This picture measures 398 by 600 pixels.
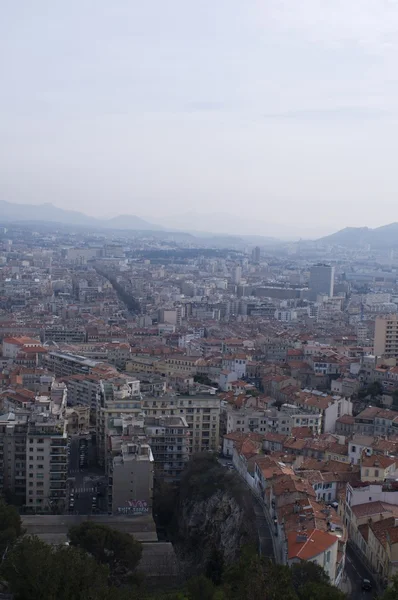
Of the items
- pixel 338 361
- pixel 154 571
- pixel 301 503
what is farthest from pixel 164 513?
pixel 338 361

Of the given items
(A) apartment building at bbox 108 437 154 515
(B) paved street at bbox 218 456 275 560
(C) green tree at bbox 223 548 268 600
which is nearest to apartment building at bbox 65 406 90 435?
(A) apartment building at bbox 108 437 154 515

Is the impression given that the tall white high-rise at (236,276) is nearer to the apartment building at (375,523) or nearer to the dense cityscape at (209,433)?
the dense cityscape at (209,433)

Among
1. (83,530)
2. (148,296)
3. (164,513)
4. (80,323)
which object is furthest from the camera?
(148,296)

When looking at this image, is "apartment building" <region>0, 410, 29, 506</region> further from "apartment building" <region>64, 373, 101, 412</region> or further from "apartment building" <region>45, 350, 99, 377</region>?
"apartment building" <region>45, 350, 99, 377</region>

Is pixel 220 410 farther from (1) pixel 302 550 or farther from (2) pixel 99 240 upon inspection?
(2) pixel 99 240

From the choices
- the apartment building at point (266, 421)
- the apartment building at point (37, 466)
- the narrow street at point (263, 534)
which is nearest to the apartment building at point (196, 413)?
the apartment building at point (266, 421)
